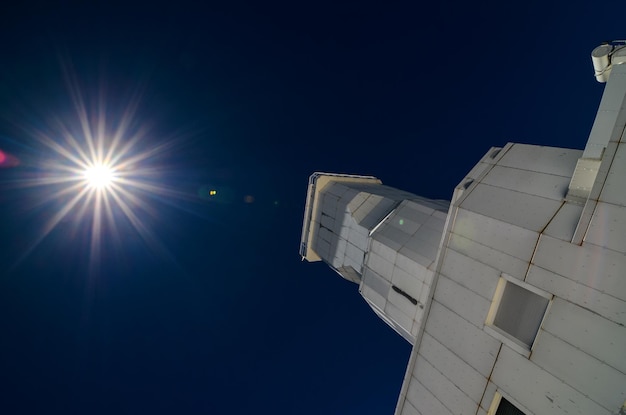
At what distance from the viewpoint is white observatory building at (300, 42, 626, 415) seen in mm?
7734

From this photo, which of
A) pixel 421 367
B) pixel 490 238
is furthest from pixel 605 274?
pixel 421 367

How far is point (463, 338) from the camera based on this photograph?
1103 centimetres

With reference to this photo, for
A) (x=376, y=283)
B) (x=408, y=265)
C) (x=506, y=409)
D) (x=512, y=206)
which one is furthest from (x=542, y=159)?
(x=376, y=283)

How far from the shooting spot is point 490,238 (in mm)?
10469

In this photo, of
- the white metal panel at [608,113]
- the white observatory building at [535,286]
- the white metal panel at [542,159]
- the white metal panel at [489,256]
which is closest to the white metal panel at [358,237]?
the white observatory building at [535,286]

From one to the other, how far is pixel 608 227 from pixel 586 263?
45.7 inches

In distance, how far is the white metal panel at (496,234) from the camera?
374 inches

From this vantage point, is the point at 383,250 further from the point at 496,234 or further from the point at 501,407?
the point at 501,407

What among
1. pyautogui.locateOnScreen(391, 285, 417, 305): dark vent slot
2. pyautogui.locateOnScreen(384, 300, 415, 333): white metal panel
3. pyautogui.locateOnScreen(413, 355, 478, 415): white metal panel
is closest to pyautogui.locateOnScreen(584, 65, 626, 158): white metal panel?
pyautogui.locateOnScreen(413, 355, 478, 415): white metal panel

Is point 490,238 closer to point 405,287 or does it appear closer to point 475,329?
point 475,329

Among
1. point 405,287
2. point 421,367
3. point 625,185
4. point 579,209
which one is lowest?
point 421,367

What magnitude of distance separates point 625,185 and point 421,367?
33.3 feet

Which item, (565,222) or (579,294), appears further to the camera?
(565,222)

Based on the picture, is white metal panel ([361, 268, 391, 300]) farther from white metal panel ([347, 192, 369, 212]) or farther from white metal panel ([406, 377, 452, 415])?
white metal panel ([347, 192, 369, 212])
